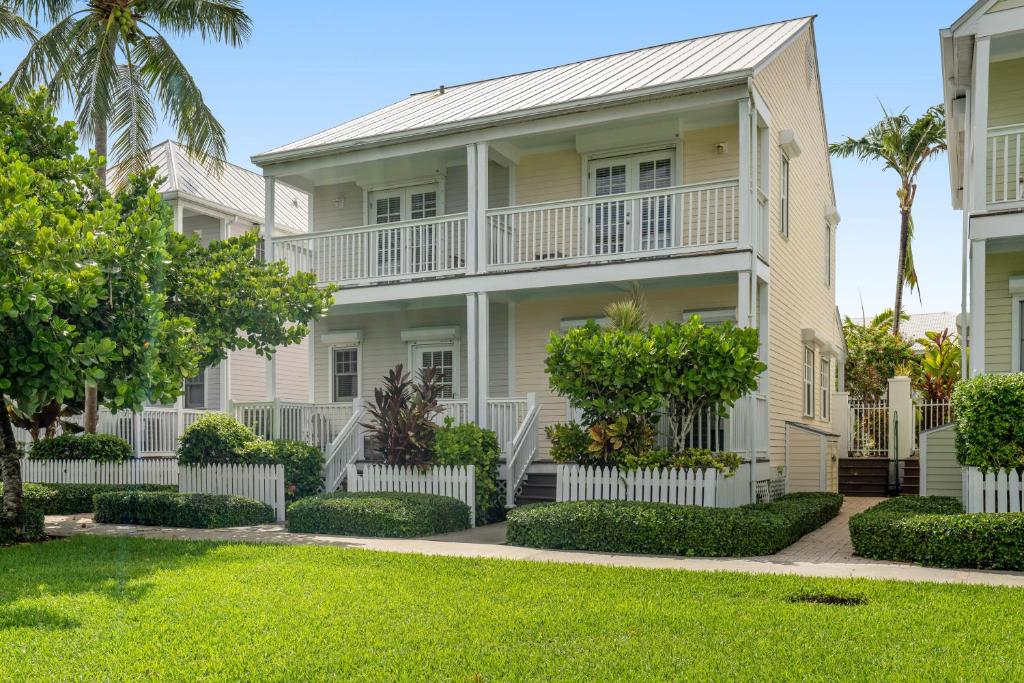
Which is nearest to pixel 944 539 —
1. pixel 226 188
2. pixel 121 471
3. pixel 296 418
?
pixel 296 418

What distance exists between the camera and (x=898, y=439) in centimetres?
2203

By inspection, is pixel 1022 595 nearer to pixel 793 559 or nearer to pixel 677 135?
pixel 793 559

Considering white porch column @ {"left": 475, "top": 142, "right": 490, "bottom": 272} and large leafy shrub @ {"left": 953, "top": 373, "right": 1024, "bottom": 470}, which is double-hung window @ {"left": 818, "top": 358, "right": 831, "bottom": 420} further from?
large leafy shrub @ {"left": 953, "top": 373, "right": 1024, "bottom": 470}

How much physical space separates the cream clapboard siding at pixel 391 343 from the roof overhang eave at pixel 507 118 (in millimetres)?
3790

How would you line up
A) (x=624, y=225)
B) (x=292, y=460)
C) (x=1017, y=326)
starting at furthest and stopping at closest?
(x=624, y=225), (x=292, y=460), (x=1017, y=326)

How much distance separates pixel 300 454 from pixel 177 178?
10.6 meters

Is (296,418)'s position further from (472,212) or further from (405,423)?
(472,212)

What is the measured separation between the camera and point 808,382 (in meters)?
21.1

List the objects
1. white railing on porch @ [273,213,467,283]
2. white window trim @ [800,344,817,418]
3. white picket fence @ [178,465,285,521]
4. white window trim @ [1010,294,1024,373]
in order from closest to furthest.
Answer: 1. white window trim @ [1010,294,1024,373]
2. white picket fence @ [178,465,285,521]
3. white railing on porch @ [273,213,467,283]
4. white window trim @ [800,344,817,418]

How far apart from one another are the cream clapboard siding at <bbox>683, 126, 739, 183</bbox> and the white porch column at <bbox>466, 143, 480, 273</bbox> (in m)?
3.83

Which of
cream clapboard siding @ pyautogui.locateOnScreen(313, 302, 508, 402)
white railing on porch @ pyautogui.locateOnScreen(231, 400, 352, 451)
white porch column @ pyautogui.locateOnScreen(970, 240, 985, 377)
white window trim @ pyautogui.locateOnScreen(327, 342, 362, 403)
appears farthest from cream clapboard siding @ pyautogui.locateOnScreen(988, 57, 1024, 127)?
white window trim @ pyautogui.locateOnScreen(327, 342, 362, 403)

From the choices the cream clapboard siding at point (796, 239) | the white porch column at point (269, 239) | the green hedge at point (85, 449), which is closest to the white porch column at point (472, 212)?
the white porch column at point (269, 239)

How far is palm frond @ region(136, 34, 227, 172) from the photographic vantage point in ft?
66.5

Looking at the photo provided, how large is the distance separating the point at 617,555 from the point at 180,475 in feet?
29.0
